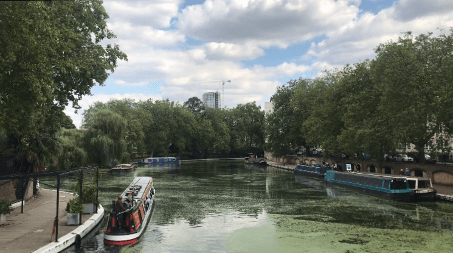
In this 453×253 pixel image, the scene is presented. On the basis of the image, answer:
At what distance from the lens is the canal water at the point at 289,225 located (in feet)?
55.0

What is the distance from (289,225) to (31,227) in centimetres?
1362

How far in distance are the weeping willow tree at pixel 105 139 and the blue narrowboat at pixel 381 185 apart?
36.6 metres

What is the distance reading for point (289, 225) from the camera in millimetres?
21109

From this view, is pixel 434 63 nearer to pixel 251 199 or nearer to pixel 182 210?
pixel 251 199

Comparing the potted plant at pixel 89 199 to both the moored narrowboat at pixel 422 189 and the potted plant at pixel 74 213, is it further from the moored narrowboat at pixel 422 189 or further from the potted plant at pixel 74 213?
the moored narrowboat at pixel 422 189

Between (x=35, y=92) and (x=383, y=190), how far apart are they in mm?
27947

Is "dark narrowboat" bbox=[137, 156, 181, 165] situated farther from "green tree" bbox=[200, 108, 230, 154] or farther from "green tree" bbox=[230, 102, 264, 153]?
"green tree" bbox=[230, 102, 264, 153]

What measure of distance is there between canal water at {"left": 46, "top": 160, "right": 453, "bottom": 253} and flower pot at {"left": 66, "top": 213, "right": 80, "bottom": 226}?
1.39 meters

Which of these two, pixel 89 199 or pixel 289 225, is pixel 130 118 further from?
pixel 289 225

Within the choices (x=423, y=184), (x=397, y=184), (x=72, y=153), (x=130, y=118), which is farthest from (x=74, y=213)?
(x=130, y=118)

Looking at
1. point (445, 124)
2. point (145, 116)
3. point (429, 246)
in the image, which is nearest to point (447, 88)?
point (445, 124)

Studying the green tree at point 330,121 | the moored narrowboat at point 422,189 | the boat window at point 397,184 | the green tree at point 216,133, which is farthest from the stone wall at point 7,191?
the green tree at point 216,133

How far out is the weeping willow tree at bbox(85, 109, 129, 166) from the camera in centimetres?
5751

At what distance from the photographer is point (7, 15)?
11570 mm
